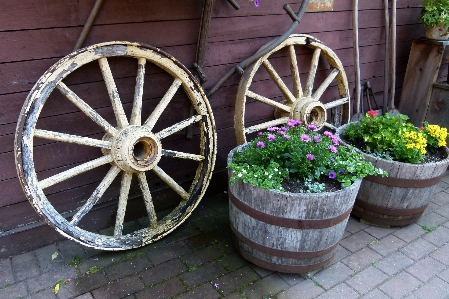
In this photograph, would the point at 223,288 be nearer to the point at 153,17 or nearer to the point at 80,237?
the point at 80,237

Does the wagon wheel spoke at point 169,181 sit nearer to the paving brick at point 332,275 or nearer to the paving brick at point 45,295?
the paving brick at point 45,295

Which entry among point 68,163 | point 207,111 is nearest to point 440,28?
point 207,111

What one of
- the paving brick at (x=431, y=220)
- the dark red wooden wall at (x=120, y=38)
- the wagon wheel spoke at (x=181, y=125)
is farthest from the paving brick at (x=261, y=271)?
the paving brick at (x=431, y=220)

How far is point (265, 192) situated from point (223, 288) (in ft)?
2.24

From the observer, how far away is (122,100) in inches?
105

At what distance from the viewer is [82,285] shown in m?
2.39

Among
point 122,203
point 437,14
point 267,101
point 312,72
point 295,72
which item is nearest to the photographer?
point 122,203

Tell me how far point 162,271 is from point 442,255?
1.97 metres

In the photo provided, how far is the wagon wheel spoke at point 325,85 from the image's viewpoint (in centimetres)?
340

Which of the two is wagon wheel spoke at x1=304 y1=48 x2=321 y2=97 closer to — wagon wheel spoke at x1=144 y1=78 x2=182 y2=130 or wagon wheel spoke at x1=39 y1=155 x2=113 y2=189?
wagon wheel spoke at x1=144 y1=78 x2=182 y2=130

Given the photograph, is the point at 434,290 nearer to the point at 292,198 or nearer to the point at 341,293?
the point at 341,293

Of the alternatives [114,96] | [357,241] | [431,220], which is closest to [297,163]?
[357,241]

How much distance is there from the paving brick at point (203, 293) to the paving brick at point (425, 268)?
4.32 ft

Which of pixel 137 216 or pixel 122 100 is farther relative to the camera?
pixel 137 216
